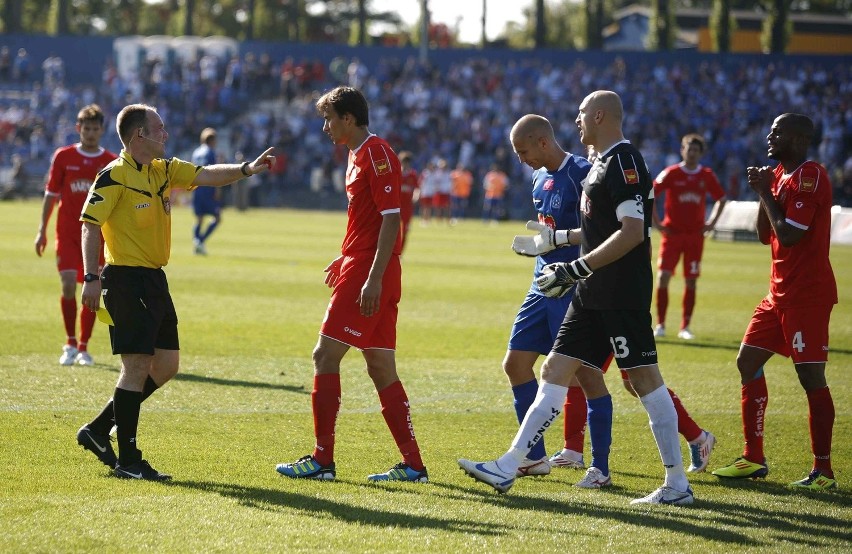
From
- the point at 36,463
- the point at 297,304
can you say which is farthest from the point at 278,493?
the point at 297,304

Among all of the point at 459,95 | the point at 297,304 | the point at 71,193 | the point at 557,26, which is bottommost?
the point at 297,304

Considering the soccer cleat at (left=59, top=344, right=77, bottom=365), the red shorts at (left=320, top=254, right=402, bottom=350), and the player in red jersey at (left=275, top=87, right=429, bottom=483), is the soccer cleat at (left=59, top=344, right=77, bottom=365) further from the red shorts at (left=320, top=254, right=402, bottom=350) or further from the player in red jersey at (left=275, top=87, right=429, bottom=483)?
the red shorts at (left=320, top=254, right=402, bottom=350)

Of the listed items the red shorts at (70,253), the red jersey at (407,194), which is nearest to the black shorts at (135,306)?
the red shorts at (70,253)

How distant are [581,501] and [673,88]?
4414 centimetres

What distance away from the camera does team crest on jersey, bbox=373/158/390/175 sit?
6.38m

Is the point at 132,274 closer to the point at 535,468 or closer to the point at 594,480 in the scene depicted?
the point at 535,468

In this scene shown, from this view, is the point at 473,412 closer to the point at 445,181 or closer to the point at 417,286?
the point at 417,286

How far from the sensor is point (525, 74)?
49906 mm

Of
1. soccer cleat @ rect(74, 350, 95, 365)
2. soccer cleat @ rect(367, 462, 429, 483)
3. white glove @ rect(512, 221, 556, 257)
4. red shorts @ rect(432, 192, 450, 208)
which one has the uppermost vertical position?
white glove @ rect(512, 221, 556, 257)

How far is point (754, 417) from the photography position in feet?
23.5

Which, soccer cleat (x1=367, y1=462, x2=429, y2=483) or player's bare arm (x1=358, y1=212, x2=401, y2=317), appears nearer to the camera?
player's bare arm (x1=358, y1=212, x2=401, y2=317)

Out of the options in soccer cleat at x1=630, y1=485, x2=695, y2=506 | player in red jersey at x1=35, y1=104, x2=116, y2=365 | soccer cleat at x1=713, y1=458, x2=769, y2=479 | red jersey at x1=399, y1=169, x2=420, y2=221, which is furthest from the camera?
red jersey at x1=399, y1=169, x2=420, y2=221

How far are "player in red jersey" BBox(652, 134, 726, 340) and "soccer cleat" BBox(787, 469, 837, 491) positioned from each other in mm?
7133

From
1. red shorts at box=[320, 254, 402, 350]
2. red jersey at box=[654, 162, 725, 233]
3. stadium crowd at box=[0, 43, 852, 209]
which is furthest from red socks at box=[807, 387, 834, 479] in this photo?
stadium crowd at box=[0, 43, 852, 209]
